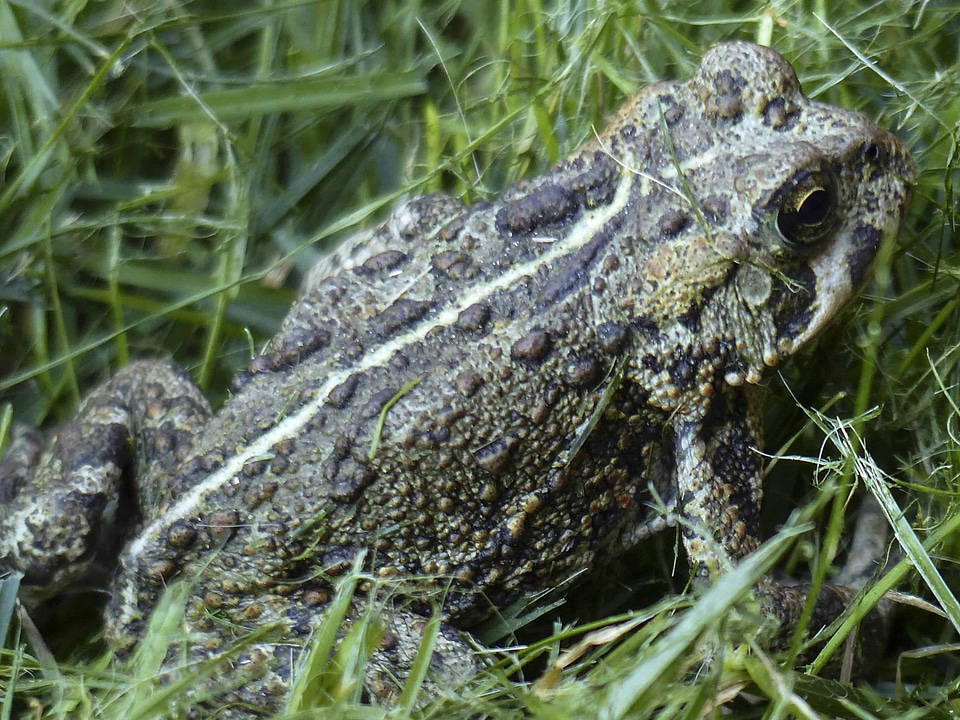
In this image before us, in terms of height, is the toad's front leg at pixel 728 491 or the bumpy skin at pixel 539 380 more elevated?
the bumpy skin at pixel 539 380

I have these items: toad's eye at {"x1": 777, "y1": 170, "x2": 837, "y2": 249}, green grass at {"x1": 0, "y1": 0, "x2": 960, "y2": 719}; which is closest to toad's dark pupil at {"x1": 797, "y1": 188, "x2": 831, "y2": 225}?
toad's eye at {"x1": 777, "y1": 170, "x2": 837, "y2": 249}

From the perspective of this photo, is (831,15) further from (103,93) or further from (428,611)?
(103,93)

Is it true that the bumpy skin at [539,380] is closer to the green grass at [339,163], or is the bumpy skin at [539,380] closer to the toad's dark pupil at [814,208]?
the toad's dark pupil at [814,208]

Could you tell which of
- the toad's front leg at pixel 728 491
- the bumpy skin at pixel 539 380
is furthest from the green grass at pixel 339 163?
the bumpy skin at pixel 539 380

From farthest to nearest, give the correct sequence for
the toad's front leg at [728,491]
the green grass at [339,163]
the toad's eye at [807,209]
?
the green grass at [339,163] < the toad's front leg at [728,491] < the toad's eye at [807,209]

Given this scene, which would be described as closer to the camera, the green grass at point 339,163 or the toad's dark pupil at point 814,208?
the toad's dark pupil at point 814,208

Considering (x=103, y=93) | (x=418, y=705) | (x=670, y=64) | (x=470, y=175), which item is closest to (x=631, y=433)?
(x=418, y=705)

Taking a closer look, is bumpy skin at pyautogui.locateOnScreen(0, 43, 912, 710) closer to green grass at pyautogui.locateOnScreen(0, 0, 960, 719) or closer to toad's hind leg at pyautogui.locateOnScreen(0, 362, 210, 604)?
toad's hind leg at pyautogui.locateOnScreen(0, 362, 210, 604)
